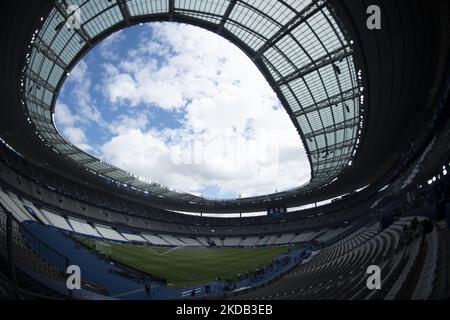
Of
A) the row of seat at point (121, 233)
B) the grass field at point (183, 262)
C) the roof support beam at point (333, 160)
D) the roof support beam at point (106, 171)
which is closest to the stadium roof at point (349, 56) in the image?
the roof support beam at point (333, 160)

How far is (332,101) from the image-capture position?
3434 centimetres

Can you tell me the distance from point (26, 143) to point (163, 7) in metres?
22.8

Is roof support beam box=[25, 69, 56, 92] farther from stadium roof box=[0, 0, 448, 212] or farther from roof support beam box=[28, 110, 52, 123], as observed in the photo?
roof support beam box=[28, 110, 52, 123]

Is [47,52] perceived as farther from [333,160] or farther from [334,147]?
[333,160]

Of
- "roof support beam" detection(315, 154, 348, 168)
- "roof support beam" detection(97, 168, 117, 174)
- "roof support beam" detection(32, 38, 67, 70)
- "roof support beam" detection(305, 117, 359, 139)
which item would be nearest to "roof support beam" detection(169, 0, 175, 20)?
"roof support beam" detection(32, 38, 67, 70)

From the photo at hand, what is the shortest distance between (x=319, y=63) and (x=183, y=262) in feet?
91.1

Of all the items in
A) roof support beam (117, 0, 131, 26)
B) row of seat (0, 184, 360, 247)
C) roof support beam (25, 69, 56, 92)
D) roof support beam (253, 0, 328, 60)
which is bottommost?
row of seat (0, 184, 360, 247)

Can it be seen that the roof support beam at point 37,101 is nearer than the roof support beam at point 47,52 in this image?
No

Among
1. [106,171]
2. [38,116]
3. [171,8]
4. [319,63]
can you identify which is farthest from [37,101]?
[319,63]

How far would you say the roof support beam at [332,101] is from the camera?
1242 inches

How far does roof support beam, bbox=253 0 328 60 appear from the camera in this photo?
949 inches

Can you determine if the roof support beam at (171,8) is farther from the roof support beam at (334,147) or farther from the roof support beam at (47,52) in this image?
the roof support beam at (334,147)

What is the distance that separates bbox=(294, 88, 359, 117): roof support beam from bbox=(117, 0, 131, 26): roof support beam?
2006 cm
